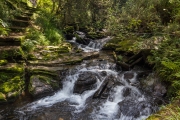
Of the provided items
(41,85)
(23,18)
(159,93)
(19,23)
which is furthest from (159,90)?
(23,18)

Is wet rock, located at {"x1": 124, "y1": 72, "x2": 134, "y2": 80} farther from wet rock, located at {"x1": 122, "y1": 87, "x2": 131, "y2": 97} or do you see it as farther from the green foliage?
the green foliage

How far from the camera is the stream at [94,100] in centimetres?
601

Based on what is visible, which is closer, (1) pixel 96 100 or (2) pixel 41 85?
(1) pixel 96 100

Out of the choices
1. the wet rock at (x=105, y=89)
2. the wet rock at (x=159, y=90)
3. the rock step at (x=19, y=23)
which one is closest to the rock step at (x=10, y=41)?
the rock step at (x=19, y=23)

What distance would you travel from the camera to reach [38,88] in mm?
7156

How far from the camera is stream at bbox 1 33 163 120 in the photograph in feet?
19.7

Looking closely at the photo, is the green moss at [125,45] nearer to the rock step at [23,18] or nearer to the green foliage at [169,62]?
the green foliage at [169,62]

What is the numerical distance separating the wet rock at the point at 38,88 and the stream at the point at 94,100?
9.0 inches

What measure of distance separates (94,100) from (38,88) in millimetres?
2301

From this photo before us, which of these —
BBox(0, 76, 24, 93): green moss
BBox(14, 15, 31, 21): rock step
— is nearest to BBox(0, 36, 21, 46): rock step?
BBox(0, 76, 24, 93): green moss

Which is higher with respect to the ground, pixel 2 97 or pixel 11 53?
pixel 11 53

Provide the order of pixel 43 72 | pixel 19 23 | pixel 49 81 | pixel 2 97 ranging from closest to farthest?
pixel 2 97, pixel 49 81, pixel 43 72, pixel 19 23

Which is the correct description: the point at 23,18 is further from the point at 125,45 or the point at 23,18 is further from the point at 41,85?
the point at 125,45

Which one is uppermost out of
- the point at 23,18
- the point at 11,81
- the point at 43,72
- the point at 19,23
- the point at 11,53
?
the point at 23,18
